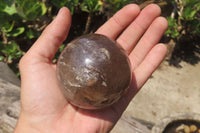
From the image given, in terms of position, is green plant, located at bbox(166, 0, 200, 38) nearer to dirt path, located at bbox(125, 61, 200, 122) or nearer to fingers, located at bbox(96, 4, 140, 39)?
dirt path, located at bbox(125, 61, 200, 122)

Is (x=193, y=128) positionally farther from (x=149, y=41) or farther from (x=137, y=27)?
(x=137, y=27)

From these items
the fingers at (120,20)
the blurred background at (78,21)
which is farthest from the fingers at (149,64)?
the blurred background at (78,21)

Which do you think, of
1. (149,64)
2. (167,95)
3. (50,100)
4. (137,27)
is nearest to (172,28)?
(167,95)

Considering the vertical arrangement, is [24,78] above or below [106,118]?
above

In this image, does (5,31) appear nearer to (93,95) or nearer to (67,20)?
(67,20)

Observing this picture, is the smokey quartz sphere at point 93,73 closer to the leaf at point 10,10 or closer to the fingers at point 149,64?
the fingers at point 149,64

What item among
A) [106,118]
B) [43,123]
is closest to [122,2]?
[106,118]

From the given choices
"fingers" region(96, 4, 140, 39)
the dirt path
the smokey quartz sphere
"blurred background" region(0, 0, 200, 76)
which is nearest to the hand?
the smokey quartz sphere
